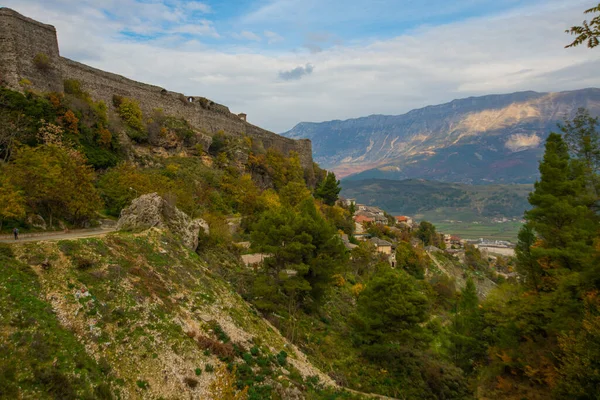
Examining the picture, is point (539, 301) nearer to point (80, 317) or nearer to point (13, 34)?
point (80, 317)

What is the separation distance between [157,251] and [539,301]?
1695 cm

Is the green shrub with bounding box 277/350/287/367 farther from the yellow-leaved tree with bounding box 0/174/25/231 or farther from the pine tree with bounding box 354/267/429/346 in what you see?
the yellow-leaved tree with bounding box 0/174/25/231

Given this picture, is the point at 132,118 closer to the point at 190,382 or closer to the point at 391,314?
the point at 391,314

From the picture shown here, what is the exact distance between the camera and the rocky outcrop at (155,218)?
21062 millimetres

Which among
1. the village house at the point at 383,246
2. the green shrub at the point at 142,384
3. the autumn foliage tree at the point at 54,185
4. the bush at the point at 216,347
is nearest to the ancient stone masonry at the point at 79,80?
the autumn foliage tree at the point at 54,185

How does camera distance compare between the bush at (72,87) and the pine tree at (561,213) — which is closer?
the pine tree at (561,213)

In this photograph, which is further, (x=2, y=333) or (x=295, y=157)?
(x=295, y=157)

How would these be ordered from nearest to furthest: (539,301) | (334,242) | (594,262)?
(594,262), (539,301), (334,242)

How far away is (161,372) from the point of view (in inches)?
496

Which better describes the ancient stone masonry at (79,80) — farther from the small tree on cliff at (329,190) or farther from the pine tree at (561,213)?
the pine tree at (561,213)

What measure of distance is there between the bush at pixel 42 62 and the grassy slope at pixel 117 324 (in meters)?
24.2

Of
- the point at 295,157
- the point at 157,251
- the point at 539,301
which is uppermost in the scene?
the point at 295,157

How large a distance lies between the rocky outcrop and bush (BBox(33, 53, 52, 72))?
20800mm

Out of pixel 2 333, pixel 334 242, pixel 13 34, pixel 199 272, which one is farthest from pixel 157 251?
pixel 13 34
